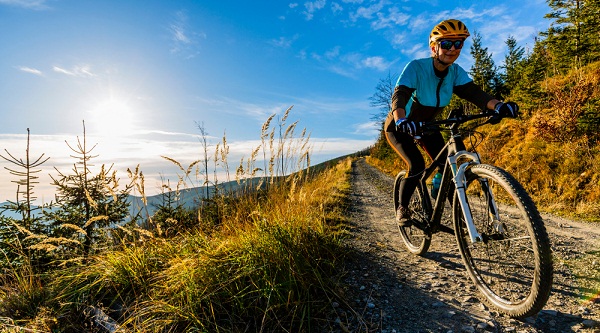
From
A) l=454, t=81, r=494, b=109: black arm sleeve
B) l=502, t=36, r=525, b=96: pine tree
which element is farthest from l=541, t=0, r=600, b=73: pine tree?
l=454, t=81, r=494, b=109: black arm sleeve

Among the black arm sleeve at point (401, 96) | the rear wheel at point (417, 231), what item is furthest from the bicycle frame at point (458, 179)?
the black arm sleeve at point (401, 96)

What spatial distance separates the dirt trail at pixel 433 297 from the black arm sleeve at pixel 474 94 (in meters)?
1.97

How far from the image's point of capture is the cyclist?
311 cm

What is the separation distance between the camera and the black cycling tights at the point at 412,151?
350 cm

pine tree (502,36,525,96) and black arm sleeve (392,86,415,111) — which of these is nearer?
black arm sleeve (392,86,415,111)

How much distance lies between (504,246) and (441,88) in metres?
1.88

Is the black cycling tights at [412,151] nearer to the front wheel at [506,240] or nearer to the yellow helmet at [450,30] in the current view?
the front wheel at [506,240]

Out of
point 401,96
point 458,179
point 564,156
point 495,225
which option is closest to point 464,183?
point 458,179

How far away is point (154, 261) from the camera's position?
11.4ft

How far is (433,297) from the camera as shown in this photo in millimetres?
2744

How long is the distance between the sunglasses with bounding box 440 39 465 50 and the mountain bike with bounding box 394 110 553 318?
855mm

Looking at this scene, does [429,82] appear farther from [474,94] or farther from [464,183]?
[464,183]

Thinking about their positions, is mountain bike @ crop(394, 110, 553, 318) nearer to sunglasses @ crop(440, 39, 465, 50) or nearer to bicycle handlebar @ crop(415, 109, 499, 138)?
bicycle handlebar @ crop(415, 109, 499, 138)

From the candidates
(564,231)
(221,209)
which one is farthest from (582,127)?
(221,209)
